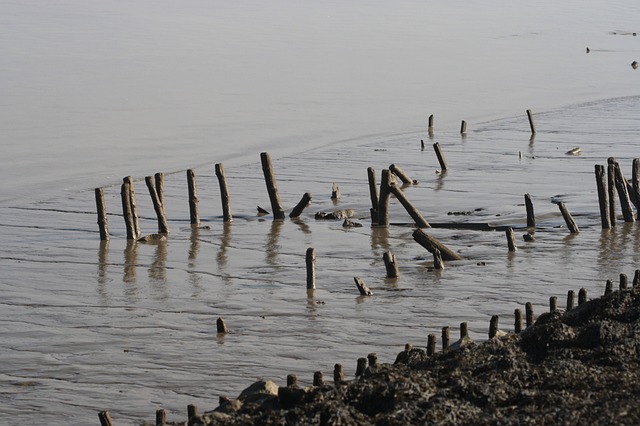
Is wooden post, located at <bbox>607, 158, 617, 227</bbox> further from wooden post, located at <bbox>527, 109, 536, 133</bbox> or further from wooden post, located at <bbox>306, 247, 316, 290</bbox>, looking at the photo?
wooden post, located at <bbox>527, 109, 536, 133</bbox>

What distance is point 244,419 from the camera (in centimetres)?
1150

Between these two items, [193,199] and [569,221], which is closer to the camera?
[569,221]

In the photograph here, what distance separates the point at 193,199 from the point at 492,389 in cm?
1455

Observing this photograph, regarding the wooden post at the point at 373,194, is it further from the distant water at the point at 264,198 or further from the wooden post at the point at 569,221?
the wooden post at the point at 569,221

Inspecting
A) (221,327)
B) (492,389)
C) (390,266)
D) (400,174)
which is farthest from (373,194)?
(492,389)

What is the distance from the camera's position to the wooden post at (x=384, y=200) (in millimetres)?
24234

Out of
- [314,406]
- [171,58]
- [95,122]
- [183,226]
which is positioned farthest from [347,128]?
[314,406]

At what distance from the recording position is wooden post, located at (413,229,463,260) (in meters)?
21.7

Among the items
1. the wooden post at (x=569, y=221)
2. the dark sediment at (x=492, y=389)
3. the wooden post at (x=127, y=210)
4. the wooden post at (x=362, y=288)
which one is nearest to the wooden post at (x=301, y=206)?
the wooden post at (x=127, y=210)

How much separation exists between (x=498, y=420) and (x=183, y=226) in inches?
633

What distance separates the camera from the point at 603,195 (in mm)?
23781

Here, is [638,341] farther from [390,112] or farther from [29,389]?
[390,112]

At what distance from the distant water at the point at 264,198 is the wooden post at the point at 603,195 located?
0.36 meters

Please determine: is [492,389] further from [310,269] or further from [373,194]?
[373,194]
